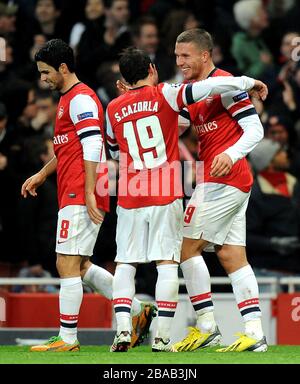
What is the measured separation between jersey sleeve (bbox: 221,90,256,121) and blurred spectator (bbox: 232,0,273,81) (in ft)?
21.3

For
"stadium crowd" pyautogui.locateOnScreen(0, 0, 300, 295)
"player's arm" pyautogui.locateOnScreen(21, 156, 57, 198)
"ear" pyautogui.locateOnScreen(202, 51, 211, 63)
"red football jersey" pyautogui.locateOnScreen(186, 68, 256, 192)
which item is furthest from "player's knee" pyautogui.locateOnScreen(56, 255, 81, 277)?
"stadium crowd" pyautogui.locateOnScreen(0, 0, 300, 295)

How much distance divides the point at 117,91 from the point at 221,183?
519cm

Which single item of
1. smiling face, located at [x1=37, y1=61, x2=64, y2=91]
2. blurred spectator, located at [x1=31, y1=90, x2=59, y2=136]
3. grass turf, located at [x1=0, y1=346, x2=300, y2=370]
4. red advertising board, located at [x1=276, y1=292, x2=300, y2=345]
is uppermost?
blurred spectator, located at [x1=31, y1=90, x2=59, y2=136]

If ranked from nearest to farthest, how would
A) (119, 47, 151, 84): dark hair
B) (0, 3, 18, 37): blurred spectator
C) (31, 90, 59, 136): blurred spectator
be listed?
(119, 47, 151, 84): dark hair, (31, 90, 59, 136): blurred spectator, (0, 3, 18, 37): blurred spectator

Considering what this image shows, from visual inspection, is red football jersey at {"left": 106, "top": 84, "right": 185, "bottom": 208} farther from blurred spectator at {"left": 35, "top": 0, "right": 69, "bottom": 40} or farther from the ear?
blurred spectator at {"left": 35, "top": 0, "right": 69, "bottom": 40}

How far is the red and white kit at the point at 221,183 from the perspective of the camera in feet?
28.5

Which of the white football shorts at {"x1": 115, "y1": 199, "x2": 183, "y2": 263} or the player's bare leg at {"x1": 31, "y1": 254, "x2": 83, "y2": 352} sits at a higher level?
the white football shorts at {"x1": 115, "y1": 199, "x2": 183, "y2": 263}

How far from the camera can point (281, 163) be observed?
41.8 feet

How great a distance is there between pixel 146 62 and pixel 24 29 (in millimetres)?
6742

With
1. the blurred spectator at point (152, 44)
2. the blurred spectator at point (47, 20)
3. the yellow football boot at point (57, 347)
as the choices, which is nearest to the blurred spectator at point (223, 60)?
the blurred spectator at point (152, 44)

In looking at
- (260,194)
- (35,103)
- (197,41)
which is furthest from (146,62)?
(35,103)

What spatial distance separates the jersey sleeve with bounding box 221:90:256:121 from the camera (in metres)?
8.61

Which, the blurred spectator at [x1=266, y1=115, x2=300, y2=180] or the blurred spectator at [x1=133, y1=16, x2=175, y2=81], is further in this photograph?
the blurred spectator at [x1=133, y1=16, x2=175, y2=81]
